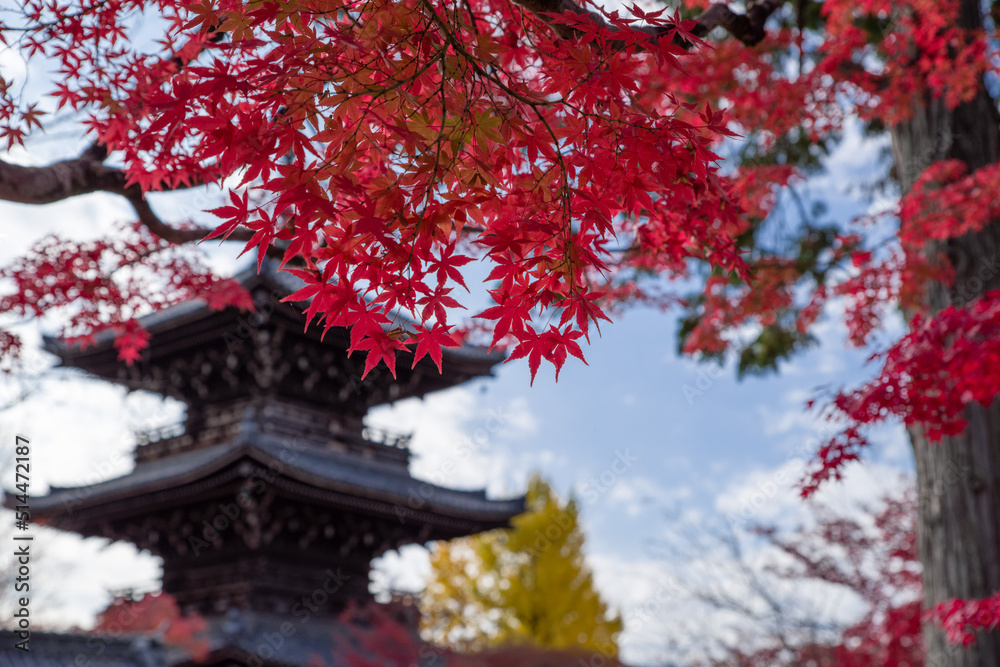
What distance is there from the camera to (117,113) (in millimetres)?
3547

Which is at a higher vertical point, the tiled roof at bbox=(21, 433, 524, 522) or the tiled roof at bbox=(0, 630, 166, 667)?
the tiled roof at bbox=(21, 433, 524, 522)

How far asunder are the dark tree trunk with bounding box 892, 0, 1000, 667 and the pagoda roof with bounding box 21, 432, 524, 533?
611 cm

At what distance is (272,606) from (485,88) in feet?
29.0

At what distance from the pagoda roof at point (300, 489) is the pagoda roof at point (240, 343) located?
1.06m

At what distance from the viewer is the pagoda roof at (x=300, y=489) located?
29.3ft

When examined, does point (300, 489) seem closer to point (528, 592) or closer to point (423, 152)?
point (423, 152)

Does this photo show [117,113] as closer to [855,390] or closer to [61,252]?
[61,252]

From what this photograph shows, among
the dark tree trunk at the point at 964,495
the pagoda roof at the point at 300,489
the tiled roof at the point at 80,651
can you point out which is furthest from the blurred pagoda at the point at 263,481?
the dark tree trunk at the point at 964,495

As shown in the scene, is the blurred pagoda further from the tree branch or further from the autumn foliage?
the autumn foliage

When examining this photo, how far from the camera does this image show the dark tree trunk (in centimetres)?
513

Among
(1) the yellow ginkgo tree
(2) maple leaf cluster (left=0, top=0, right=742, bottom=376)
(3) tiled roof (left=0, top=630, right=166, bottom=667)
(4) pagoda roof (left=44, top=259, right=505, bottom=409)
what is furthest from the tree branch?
(1) the yellow ginkgo tree

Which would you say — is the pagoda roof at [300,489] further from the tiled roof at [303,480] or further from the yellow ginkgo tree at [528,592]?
the yellow ginkgo tree at [528,592]

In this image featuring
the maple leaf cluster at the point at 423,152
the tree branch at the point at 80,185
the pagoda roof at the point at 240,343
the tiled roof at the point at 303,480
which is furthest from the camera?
the pagoda roof at the point at 240,343

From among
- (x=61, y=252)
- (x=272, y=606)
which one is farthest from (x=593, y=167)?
(x=272, y=606)
